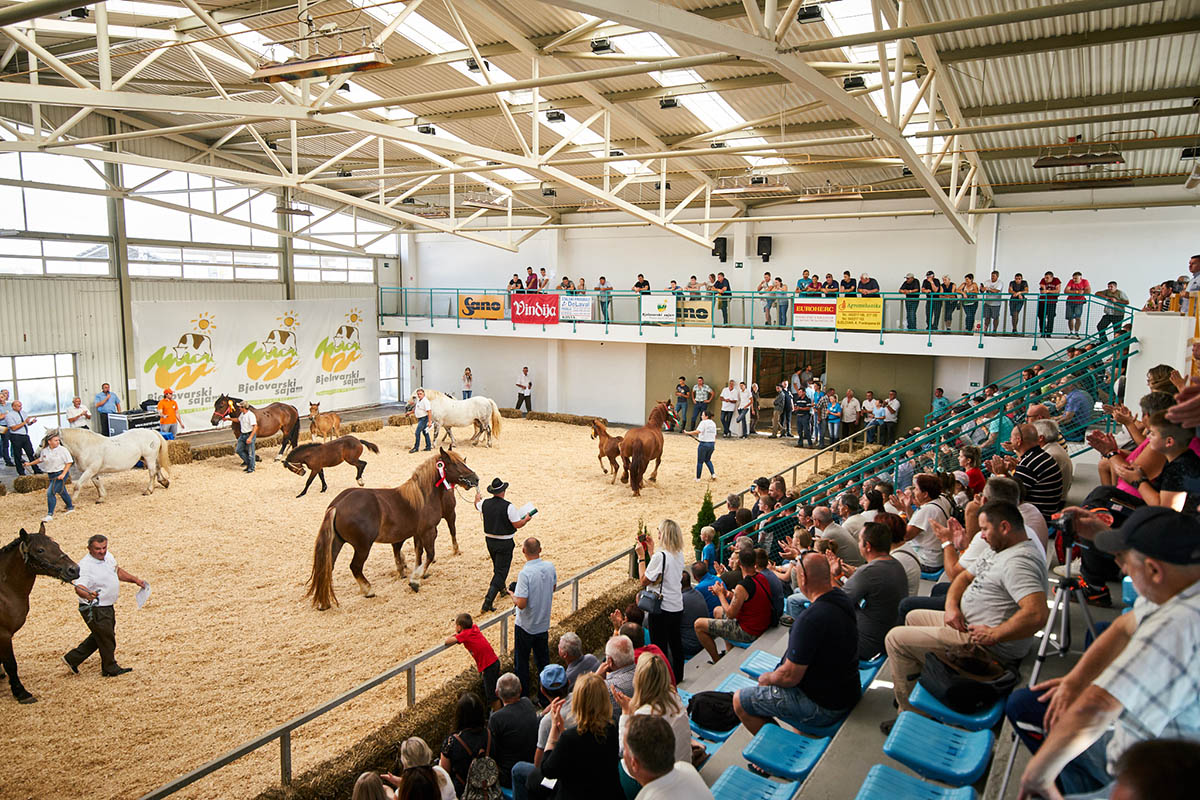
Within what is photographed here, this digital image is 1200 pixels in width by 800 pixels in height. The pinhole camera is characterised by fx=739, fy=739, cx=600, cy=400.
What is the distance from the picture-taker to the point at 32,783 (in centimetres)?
523

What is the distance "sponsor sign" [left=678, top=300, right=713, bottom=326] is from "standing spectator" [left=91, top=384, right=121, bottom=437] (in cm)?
1355

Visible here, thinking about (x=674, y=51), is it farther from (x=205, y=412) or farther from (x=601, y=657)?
(x=205, y=412)

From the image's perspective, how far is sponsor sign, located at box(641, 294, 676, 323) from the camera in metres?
19.8

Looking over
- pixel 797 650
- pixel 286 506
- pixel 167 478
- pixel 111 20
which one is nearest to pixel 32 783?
pixel 797 650

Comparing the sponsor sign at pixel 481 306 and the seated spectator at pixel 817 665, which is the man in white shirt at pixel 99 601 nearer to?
the seated spectator at pixel 817 665

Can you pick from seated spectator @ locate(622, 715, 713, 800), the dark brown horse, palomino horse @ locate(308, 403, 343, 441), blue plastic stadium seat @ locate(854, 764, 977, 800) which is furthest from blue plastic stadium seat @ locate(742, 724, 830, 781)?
palomino horse @ locate(308, 403, 343, 441)

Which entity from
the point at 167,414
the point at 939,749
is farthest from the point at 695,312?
the point at 939,749

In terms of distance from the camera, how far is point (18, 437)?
14.3 metres

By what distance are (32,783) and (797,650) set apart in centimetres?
542

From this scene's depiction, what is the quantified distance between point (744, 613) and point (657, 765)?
3481mm

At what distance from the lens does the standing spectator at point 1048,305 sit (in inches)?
579

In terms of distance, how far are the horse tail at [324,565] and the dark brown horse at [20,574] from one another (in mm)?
2315

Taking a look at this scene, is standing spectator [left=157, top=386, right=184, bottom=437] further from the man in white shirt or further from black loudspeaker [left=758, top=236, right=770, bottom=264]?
black loudspeaker [left=758, top=236, right=770, bottom=264]

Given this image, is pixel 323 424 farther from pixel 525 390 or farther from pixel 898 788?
pixel 898 788
